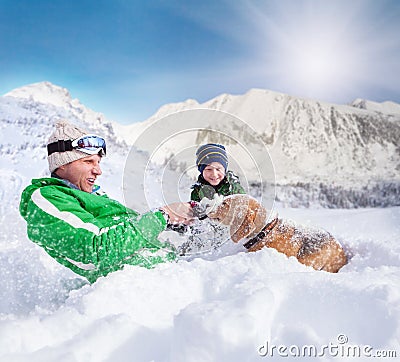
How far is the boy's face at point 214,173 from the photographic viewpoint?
2.79 m

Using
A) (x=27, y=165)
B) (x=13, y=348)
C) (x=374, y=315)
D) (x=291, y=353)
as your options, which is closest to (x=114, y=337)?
(x=13, y=348)

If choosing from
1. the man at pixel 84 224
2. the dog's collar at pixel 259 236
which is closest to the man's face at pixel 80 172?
the man at pixel 84 224

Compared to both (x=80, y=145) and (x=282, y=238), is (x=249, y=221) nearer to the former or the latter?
(x=282, y=238)

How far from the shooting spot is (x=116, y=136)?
609 inches

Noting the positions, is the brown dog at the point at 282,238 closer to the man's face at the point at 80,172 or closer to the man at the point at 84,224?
the man at the point at 84,224

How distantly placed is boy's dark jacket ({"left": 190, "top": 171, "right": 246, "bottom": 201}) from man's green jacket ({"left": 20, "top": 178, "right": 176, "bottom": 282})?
28.7 inches

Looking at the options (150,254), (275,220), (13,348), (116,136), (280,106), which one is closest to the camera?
(13,348)

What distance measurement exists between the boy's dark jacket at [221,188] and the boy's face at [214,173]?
0.03 m

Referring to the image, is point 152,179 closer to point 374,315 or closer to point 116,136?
point 374,315

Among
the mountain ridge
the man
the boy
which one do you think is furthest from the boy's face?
the mountain ridge

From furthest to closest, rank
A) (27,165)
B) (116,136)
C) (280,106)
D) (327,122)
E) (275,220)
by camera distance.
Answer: (280,106) < (327,122) < (116,136) < (27,165) < (275,220)

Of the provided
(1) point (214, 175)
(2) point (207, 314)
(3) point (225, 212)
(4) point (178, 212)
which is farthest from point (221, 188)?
(2) point (207, 314)

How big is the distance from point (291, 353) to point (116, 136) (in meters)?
15.1

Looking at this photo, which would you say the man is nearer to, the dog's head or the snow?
the snow
